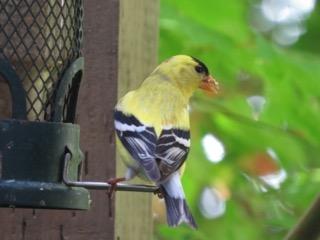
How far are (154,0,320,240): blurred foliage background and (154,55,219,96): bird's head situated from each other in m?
0.06

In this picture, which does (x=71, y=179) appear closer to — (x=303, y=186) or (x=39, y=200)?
(x=39, y=200)

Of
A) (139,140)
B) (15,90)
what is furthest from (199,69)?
(15,90)

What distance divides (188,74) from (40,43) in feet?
3.55

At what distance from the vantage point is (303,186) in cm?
461

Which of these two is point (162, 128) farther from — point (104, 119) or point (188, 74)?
point (188, 74)

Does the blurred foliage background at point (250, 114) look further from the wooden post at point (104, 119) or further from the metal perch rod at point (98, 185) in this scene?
the metal perch rod at point (98, 185)

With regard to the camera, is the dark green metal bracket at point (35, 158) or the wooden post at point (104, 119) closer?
the dark green metal bracket at point (35, 158)

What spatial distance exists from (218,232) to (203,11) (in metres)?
0.98

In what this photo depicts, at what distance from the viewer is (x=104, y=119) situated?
392 centimetres

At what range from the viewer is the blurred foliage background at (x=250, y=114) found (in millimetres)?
4488

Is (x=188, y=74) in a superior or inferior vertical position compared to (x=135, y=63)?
superior

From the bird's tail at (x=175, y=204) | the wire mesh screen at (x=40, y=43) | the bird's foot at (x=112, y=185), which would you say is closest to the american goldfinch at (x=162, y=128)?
the bird's tail at (x=175, y=204)

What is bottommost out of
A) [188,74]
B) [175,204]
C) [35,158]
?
[175,204]

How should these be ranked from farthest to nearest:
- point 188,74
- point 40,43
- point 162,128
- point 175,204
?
point 188,74 → point 162,128 → point 175,204 → point 40,43
